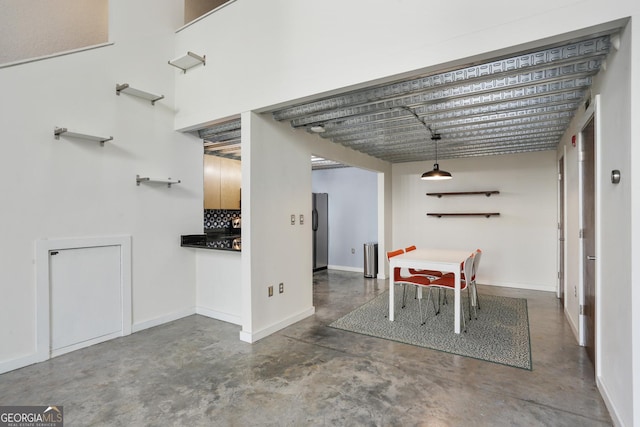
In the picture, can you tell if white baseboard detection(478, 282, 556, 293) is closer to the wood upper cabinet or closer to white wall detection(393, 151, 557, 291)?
white wall detection(393, 151, 557, 291)

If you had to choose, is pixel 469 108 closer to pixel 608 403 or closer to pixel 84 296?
pixel 608 403

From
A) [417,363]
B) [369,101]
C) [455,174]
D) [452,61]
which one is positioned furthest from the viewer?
[455,174]

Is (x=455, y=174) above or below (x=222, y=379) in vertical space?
above

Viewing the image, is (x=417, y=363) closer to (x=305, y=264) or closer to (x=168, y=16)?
(x=305, y=264)

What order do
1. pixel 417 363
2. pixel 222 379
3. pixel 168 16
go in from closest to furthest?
pixel 222 379 → pixel 417 363 → pixel 168 16

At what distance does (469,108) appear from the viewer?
3.15 m

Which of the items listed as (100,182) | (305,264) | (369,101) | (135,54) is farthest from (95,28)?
(305,264)

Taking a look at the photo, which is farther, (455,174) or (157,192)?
(455,174)

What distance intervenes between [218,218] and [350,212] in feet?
9.71

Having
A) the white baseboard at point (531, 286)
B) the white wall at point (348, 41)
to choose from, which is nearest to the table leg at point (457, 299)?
the white wall at point (348, 41)

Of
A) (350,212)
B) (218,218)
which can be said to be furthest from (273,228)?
(350,212)

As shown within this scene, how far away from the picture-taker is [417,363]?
2807mm

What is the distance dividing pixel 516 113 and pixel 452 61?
161 centimetres

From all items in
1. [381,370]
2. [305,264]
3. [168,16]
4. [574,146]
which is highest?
[168,16]
